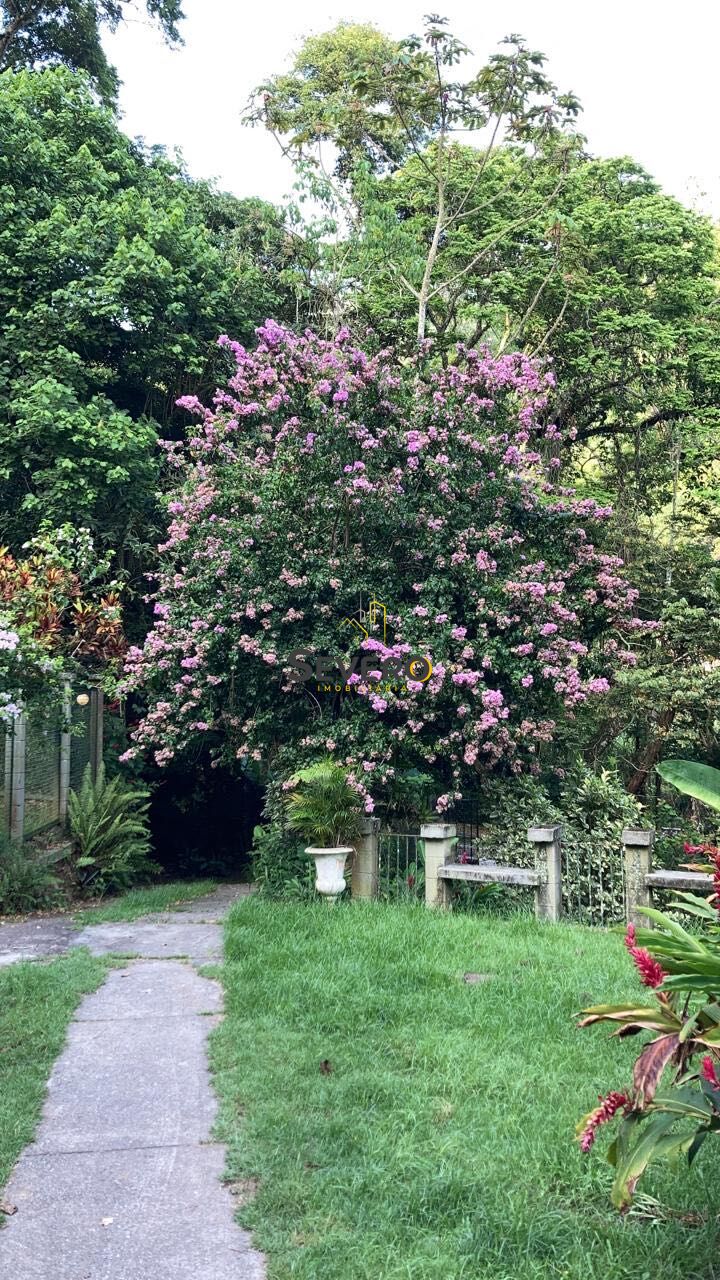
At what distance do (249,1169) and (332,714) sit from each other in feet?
22.3

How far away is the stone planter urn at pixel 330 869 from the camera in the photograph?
28.6ft

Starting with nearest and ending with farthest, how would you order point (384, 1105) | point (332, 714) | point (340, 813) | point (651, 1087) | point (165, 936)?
point (651, 1087) → point (384, 1105) → point (165, 936) → point (340, 813) → point (332, 714)

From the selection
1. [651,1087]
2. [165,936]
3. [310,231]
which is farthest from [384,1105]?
[310,231]

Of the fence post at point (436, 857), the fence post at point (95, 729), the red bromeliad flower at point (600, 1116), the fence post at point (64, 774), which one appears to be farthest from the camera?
the fence post at point (95, 729)

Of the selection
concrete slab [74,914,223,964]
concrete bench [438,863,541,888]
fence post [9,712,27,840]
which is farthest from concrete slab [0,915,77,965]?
concrete bench [438,863,541,888]

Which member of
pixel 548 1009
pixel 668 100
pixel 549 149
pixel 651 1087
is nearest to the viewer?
pixel 651 1087

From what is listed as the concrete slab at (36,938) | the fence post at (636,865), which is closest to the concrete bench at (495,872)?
the fence post at (636,865)

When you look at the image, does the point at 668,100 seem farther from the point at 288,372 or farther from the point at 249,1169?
the point at 249,1169

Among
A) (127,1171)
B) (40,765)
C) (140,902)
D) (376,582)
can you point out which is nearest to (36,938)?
(140,902)

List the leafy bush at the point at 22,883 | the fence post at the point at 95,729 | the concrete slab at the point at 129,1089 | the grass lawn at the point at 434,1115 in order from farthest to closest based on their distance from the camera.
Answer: the fence post at the point at 95,729 → the leafy bush at the point at 22,883 → the concrete slab at the point at 129,1089 → the grass lawn at the point at 434,1115

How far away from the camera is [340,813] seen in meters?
8.95

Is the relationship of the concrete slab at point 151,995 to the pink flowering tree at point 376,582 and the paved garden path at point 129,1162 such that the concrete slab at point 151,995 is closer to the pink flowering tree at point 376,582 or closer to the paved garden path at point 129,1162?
the paved garden path at point 129,1162

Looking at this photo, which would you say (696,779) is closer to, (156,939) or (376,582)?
(156,939)

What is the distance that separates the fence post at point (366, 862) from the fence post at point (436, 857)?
70 cm
